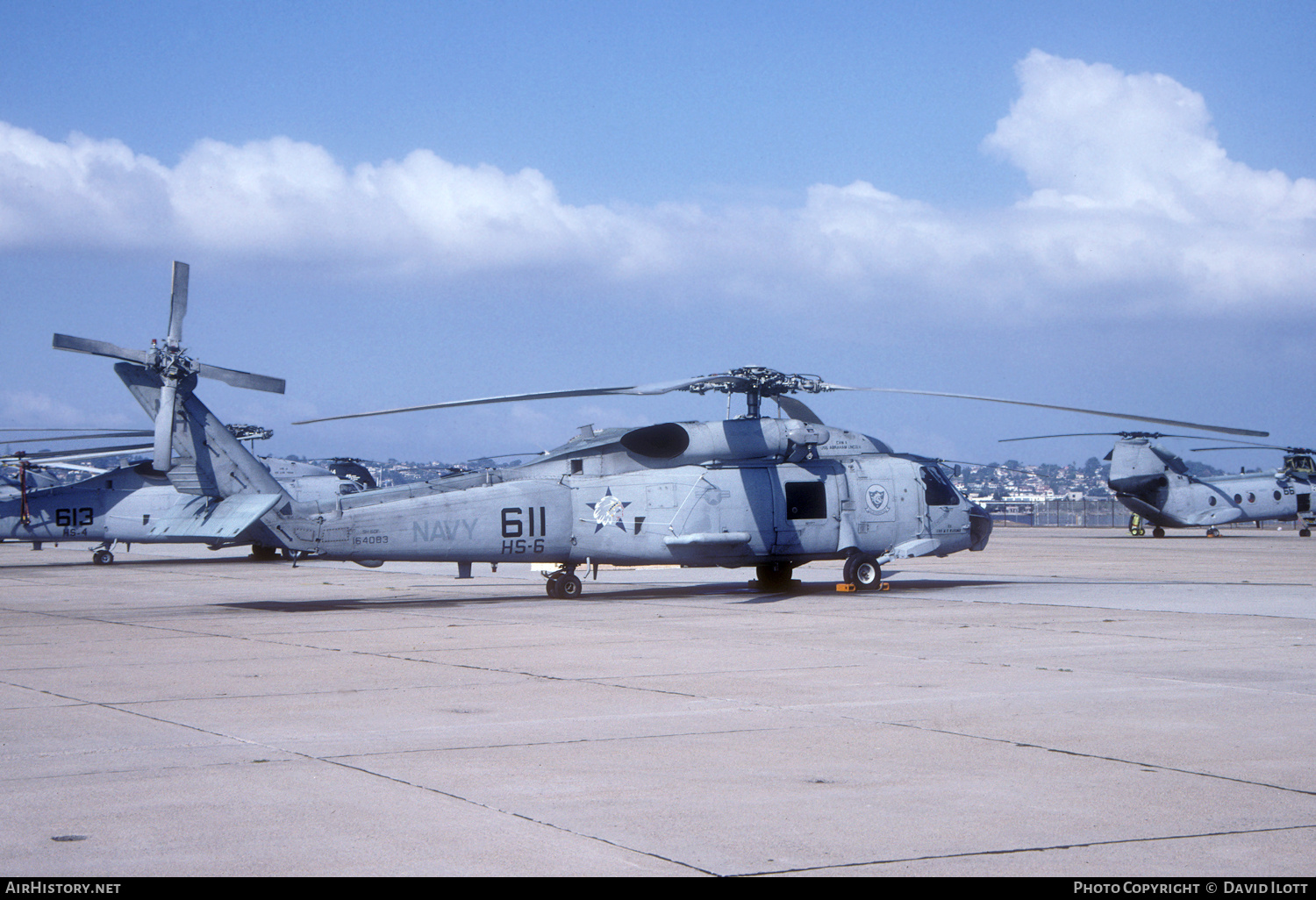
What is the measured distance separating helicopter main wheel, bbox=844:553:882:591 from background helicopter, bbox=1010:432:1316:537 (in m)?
31.6

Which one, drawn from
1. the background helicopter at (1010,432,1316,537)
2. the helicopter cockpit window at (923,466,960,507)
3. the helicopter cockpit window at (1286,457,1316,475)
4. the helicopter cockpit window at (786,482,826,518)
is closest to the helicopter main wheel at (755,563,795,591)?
the helicopter cockpit window at (786,482,826,518)

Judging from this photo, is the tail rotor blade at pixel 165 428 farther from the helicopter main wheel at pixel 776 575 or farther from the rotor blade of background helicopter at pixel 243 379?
the helicopter main wheel at pixel 776 575

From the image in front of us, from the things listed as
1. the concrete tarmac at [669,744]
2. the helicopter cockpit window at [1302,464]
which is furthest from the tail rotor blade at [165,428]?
the helicopter cockpit window at [1302,464]

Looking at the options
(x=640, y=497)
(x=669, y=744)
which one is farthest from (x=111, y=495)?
(x=669, y=744)

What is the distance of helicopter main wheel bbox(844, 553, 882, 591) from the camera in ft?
79.7

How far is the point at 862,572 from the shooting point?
960 inches

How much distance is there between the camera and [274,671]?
13.3 m

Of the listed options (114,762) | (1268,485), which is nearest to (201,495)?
(114,762)

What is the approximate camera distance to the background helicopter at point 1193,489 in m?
53.8

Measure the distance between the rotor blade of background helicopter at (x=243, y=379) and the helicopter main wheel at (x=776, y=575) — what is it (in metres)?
9.87

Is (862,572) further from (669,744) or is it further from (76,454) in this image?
(76,454)

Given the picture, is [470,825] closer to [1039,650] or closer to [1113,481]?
[1039,650]

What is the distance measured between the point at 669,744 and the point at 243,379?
561 inches

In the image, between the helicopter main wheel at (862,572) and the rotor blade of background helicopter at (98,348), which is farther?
the helicopter main wheel at (862,572)
